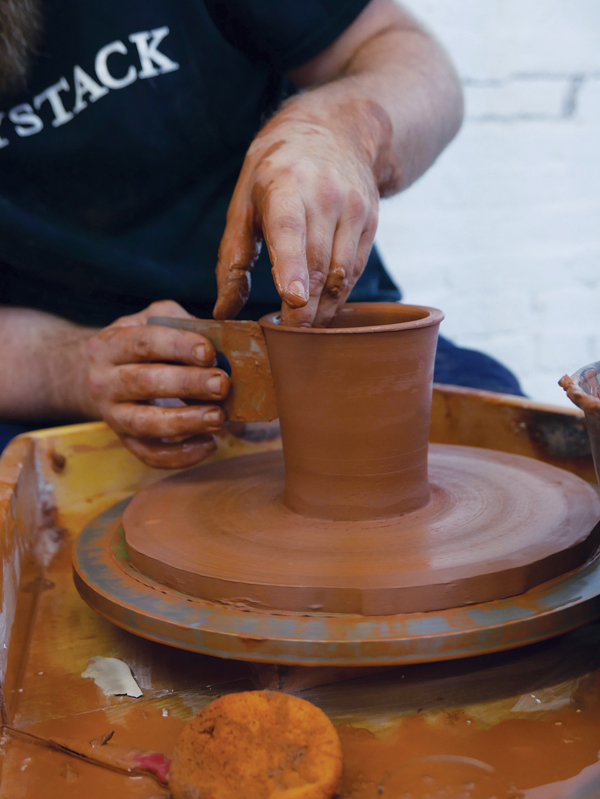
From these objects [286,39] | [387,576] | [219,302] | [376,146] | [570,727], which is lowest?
[570,727]

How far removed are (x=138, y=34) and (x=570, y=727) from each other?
4.08 ft

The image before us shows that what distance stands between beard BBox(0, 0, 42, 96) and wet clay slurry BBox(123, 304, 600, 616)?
77 cm

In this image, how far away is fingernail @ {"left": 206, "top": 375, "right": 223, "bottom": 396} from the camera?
87cm

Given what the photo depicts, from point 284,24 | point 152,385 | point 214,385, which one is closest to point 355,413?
point 214,385

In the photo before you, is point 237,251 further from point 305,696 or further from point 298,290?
point 305,696

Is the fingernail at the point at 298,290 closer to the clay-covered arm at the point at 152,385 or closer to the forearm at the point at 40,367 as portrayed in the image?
the clay-covered arm at the point at 152,385

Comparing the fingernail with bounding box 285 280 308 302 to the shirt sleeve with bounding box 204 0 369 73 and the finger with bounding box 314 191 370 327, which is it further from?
the shirt sleeve with bounding box 204 0 369 73

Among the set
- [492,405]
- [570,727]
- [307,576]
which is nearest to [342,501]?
[307,576]

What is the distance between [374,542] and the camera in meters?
0.70

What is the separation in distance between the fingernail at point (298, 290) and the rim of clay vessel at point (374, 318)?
36mm

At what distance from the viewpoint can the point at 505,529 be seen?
71 cm

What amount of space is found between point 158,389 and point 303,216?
0.31m

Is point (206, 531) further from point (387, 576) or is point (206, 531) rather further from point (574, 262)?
point (574, 262)

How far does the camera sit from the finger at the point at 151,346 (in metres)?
0.88
